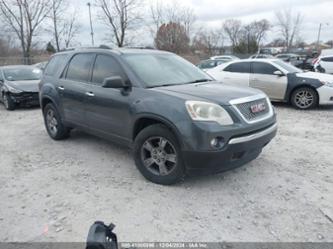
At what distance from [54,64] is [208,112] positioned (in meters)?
3.90

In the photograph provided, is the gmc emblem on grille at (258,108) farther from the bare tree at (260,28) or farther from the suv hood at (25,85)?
the bare tree at (260,28)

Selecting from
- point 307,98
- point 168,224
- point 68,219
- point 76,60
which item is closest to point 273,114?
point 168,224

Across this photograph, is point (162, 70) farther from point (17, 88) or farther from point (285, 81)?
point (17, 88)

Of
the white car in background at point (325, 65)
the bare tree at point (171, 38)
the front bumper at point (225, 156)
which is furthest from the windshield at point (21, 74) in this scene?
the bare tree at point (171, 38)

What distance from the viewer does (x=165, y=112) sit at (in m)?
3.85

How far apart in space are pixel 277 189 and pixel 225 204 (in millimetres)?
774

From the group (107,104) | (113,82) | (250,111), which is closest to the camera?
(250,111)

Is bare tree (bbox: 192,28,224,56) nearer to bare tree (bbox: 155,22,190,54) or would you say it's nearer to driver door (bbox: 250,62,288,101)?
bare tree (bbox: 155,22,190,54)

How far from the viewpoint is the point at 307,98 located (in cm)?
891

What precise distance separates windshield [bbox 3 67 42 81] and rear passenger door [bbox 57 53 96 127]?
6316mm

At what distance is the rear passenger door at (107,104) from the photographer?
14.6ft

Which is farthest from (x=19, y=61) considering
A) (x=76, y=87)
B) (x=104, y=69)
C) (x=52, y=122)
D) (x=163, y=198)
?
(x=163, y=198)

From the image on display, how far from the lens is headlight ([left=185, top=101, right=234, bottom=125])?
3.64 metres

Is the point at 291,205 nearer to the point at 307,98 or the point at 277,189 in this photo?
the point at 277,189
